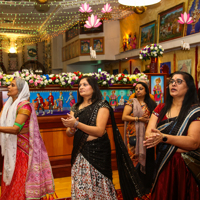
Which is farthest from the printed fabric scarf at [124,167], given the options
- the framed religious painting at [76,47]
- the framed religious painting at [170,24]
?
the framed religious painting at [76,47]

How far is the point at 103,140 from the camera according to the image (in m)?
2.49

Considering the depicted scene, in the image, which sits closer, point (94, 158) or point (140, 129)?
point (94, 158)

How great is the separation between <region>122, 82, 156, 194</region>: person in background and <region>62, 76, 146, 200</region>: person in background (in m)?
1.27

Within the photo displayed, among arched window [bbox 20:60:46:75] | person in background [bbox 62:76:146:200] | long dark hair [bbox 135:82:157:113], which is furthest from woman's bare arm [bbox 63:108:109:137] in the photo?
arched window [bbox 20:60:46:75]

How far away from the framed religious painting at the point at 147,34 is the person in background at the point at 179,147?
25.2 ft

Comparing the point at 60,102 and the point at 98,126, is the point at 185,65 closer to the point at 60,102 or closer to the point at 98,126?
the point at 60,102

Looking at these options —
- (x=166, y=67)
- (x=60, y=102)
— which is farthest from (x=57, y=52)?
(x=60, y=102)

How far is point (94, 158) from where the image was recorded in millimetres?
2422

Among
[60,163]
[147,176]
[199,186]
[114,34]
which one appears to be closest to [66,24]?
[114,34]

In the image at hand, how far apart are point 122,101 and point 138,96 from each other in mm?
1057

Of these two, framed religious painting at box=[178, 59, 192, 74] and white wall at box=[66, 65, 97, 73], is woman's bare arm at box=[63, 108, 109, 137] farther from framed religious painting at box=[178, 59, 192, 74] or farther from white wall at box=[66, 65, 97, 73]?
white wall at box=[66, 65, 97, 73]

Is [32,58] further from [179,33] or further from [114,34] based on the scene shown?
[179,33]

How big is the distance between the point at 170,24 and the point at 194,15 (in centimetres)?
125

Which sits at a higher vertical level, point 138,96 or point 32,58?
point 32,58
